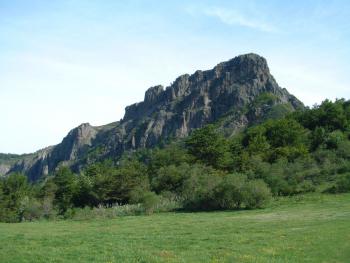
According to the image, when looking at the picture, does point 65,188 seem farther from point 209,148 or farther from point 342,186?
point 342,186


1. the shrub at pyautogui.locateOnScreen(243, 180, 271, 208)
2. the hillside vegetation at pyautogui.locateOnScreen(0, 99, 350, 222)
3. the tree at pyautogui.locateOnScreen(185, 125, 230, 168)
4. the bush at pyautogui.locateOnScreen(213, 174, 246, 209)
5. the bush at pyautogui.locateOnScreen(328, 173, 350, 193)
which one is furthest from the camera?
the tree at pyautogui.locateOnScreen(185, 125, 230, 168)

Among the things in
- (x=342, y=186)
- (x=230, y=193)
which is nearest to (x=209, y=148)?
(x=230, y=193)

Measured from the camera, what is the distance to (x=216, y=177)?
56.6 metres

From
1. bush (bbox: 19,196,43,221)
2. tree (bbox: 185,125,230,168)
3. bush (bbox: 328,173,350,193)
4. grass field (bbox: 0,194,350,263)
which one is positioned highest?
tree (bbox: 185,125,230,168)

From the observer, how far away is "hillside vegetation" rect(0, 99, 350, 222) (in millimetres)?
52062

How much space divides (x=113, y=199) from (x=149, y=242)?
57535mm

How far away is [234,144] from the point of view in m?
87.0

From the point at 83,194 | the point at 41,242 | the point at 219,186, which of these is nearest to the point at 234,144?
the point at 83,194

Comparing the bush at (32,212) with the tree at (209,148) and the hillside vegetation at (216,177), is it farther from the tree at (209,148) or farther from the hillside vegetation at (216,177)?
the tree at (209,148)

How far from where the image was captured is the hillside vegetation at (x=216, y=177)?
171 feet

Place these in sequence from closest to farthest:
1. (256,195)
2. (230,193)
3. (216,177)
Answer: (256,195) → (230,193) → (216,177)

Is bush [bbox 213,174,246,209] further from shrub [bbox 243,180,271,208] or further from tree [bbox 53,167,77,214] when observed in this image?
tree [bbox 53,167,77,214]

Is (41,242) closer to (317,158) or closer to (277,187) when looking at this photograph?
(277,187)

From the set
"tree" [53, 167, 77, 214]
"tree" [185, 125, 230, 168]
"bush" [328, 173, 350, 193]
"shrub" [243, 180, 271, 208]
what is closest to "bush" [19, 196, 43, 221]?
"tree" [53, 167, 77, 214]
